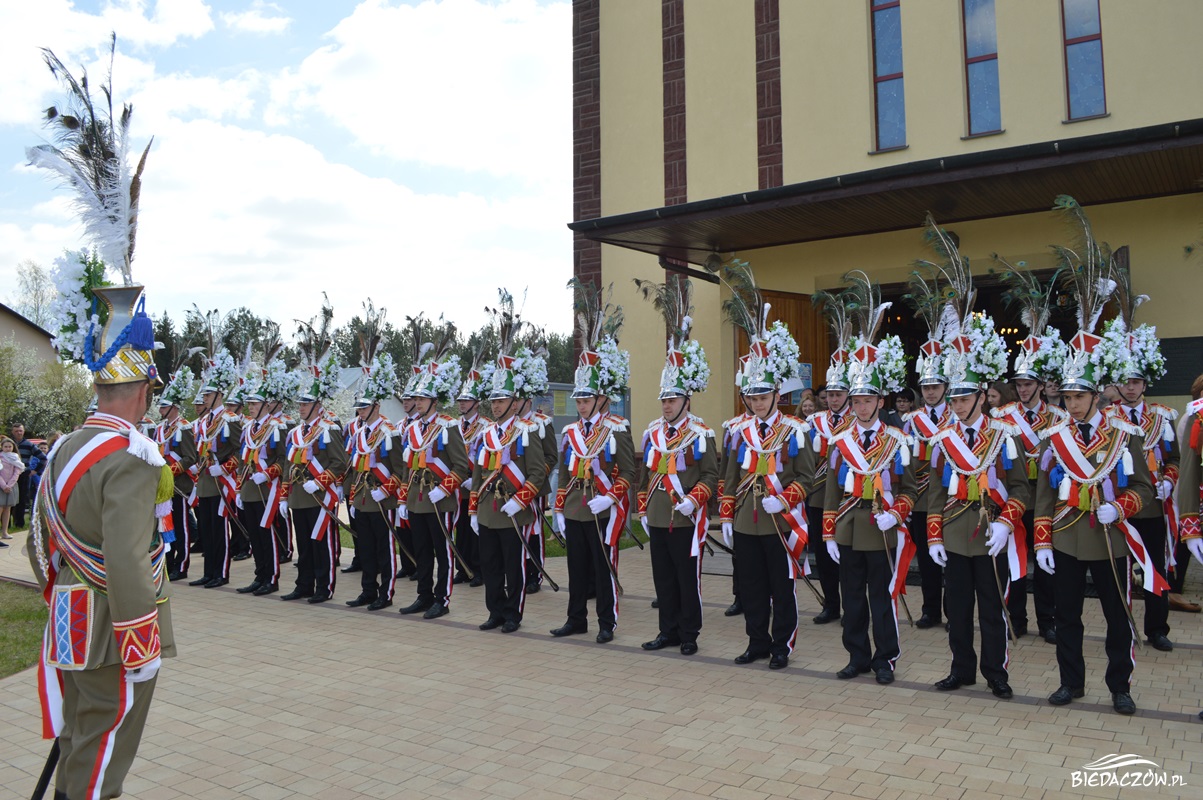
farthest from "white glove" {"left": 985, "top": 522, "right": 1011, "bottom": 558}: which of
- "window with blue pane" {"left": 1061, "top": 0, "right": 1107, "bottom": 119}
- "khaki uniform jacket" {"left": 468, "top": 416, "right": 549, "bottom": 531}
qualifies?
"window with blue pane" {"left": 1061, "top": 0, "right": 1107, "bottom": 119}

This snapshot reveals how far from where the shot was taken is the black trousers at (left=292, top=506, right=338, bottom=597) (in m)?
10.2

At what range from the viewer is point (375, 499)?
9781 mm

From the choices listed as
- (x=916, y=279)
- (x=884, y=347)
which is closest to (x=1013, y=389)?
(x=916, y=279)

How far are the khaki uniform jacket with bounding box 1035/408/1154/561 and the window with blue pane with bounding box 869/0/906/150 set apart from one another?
29.1 ft

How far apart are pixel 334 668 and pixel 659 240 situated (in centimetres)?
859

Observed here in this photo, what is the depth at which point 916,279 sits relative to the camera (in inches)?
332

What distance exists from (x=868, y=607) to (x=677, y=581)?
164cm

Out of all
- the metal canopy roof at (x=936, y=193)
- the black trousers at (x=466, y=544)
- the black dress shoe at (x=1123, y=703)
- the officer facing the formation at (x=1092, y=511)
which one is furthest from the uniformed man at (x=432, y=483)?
the black dress shoe at (x=1123, y=703)

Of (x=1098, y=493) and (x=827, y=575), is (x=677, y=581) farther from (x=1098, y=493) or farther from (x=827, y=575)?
(x=1098, y=493)

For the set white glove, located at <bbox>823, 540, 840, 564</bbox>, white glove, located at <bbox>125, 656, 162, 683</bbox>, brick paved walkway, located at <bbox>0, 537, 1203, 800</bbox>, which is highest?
white glove, located at <bbox>823, 540, 840, 564</bbox>

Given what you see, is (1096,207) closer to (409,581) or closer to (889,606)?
(889,606)

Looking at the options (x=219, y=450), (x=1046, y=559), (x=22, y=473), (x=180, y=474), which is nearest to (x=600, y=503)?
(x=1046, y=559)

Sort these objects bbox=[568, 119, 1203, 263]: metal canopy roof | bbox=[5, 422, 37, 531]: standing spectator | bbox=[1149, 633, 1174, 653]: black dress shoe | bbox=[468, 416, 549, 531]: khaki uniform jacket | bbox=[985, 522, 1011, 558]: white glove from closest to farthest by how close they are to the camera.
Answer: bbox=[985, 522, 1011, 558]: white glove → bbox=[1149, 633, 1174, 653]: black dress shoe → bbox=[468, 416, 549, 531]: khaki uniform jacket → bbox=[568, 119, 1203, 263]: metal canopy roof → bbox=[5, 422, 37, 531]: standing spectator

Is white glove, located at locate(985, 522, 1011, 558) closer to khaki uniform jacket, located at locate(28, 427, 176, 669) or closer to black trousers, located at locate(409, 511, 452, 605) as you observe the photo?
khaki uniform jacket, located at locate(28, 427, 176, 669)
